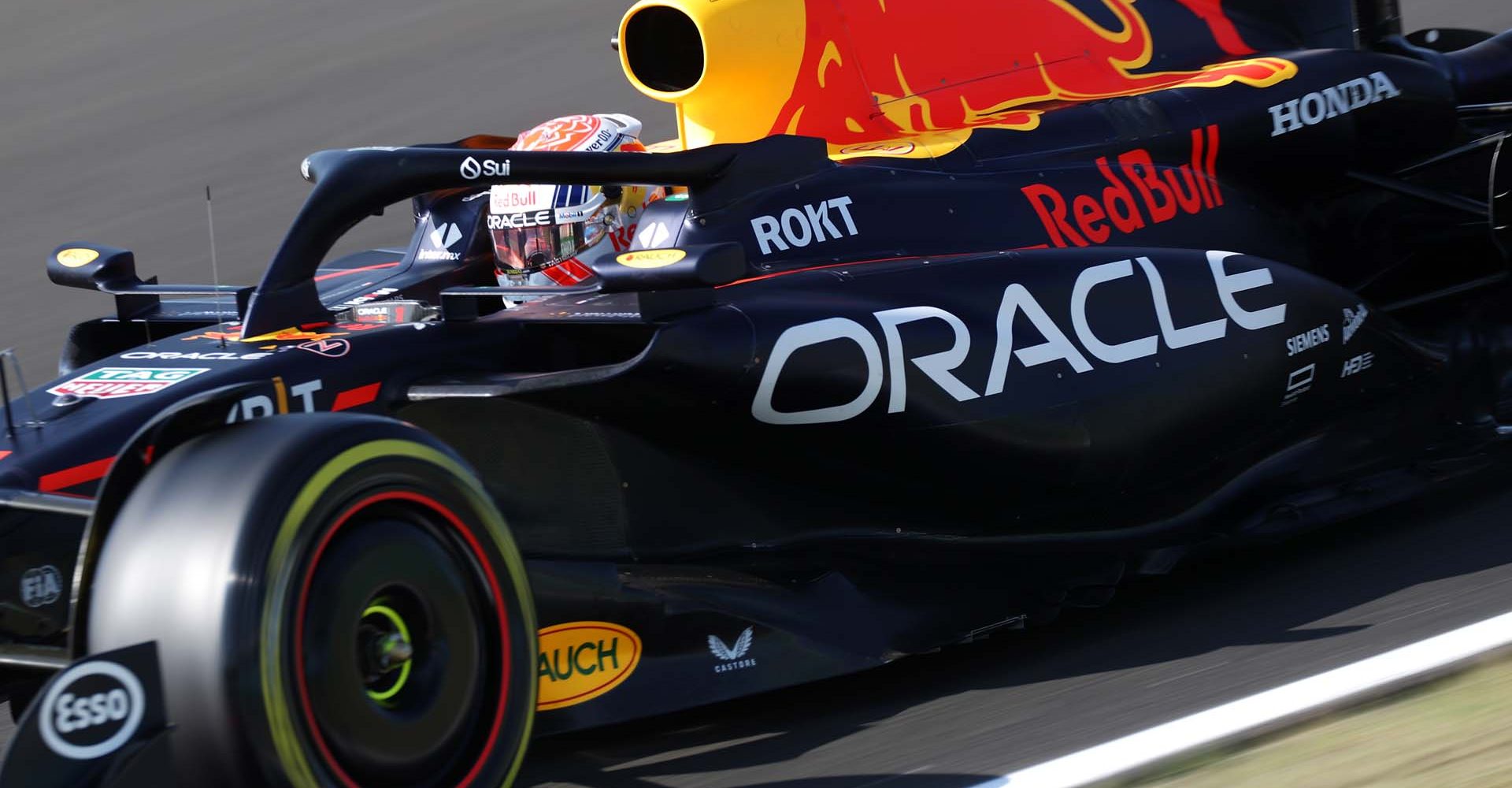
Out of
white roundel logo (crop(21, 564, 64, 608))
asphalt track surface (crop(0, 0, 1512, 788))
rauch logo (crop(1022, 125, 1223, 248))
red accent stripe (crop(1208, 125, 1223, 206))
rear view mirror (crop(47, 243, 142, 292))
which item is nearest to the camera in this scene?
white roundel logo (crop(21, 564, 64, 608))

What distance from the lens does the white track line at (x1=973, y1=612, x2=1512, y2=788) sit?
3.22 m

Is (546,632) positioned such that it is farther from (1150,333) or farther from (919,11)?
(919,11)

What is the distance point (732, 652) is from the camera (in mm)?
4031

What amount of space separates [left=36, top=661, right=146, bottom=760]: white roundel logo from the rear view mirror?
2718mm

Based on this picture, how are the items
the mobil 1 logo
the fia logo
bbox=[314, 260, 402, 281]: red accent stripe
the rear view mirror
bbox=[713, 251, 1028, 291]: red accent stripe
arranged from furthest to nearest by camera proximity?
bbox=[314, 260, 402, 281]: red accent stripe
the rear view mirror
bbox=[713, 251, 1028, 291]: red accent stripe
the fia logo
the mobil 1 logo

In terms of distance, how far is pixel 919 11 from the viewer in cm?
546

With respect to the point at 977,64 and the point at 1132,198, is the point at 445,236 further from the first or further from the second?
the point at 1132,198

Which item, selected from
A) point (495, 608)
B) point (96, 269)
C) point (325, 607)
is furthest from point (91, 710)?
point (96, 269)

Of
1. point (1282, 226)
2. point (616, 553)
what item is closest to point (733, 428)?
point (616, 553)

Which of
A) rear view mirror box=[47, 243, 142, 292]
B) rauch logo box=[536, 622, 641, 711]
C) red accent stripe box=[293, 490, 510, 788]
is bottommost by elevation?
rauch logo box=[536, 622, 641, 711]

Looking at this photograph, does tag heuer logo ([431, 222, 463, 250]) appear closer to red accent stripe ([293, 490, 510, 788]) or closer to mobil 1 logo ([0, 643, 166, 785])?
red accent stripe ([293, 490, 510, 788])

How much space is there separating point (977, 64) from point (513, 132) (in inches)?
241

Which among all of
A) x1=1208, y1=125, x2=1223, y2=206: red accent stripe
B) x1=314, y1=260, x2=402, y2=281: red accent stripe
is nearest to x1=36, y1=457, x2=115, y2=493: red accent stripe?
x1=314, y1=260, x2=402, y2=281: red accent stripe

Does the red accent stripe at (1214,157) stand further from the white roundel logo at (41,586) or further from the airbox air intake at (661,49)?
the white roundel logo at (41,586)
